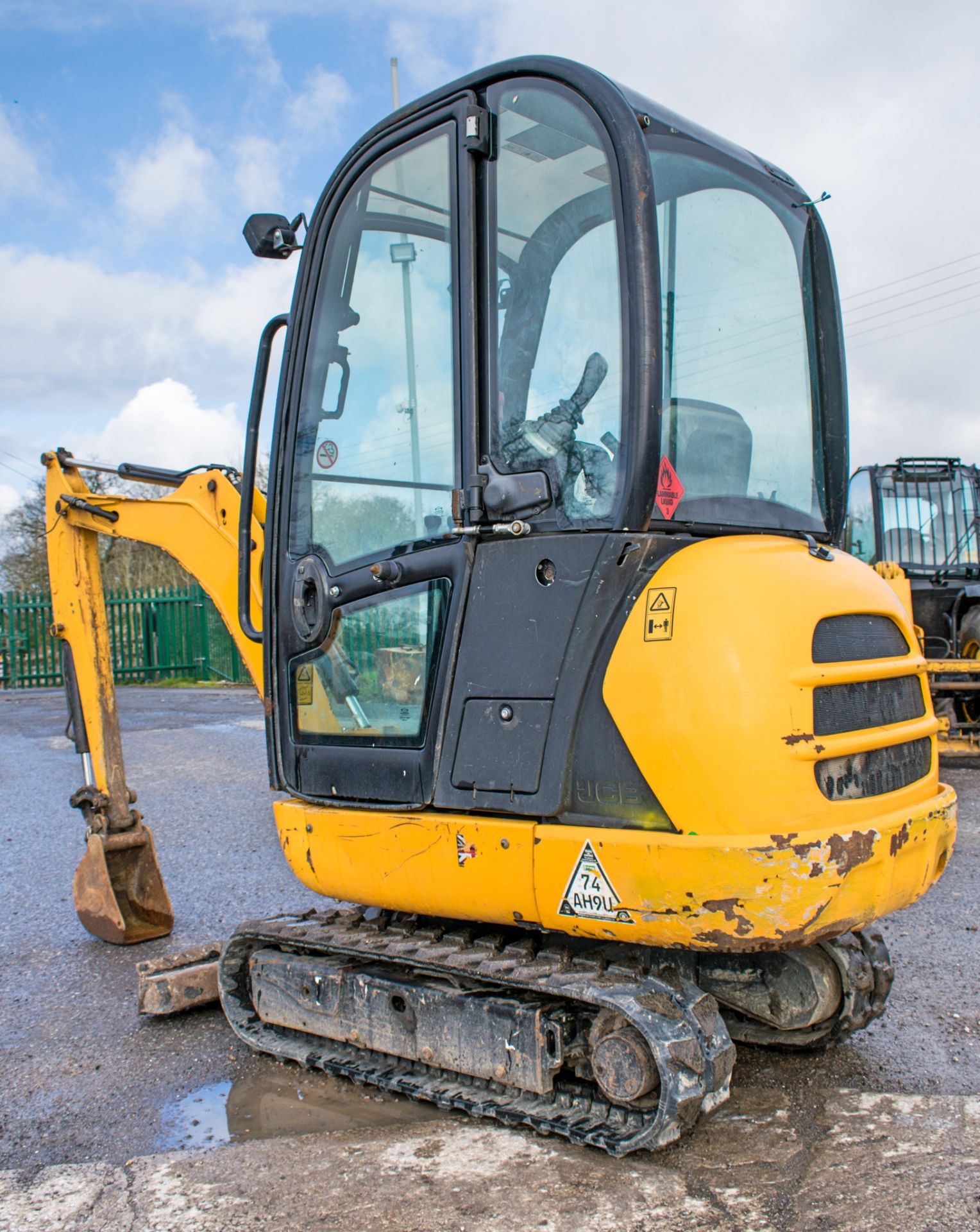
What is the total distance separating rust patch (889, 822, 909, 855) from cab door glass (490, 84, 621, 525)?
1.11 meters

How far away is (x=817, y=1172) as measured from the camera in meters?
2.74

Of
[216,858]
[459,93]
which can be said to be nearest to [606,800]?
[459,93]

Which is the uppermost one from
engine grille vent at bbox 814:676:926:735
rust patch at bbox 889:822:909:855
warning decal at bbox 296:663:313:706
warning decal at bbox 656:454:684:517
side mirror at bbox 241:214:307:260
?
side mirror at bbox 241:214:307:260

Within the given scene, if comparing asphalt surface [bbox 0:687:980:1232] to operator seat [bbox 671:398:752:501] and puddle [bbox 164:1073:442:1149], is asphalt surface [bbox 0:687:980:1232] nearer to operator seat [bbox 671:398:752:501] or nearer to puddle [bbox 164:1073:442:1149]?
puddle [bbox 164:1073:442:1149]

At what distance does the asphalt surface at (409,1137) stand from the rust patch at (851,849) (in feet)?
2.63

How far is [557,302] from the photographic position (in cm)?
295

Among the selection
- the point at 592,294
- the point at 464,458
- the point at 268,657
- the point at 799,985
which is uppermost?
the point at 592,294

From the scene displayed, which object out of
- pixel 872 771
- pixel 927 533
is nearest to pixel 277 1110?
pixel 872 771

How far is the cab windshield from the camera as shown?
115 inches

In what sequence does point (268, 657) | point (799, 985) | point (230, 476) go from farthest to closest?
1. point (230, 476)
2. point (268, 657)
3. point (799, 985)

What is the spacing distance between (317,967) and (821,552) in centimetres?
202

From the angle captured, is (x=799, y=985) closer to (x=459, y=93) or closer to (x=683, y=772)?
(x=683, y=772)

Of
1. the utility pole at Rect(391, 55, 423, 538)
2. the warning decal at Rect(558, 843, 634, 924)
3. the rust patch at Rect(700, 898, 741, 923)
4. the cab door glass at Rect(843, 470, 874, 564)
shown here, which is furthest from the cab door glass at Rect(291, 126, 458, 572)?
the cab door glass at Rect(843, 470, 874, 564)

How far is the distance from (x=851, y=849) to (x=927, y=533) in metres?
8.39
